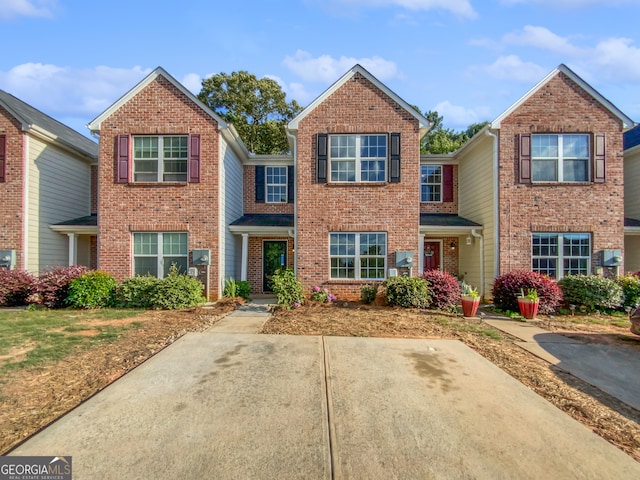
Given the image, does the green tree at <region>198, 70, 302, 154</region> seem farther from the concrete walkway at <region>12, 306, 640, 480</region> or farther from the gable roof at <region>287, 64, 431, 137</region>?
the concrete walkway at <region>12, 306, 640, 480</region>

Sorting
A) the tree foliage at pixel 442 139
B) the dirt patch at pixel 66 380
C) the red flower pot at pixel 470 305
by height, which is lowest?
the dirt patch at pixel 66 380

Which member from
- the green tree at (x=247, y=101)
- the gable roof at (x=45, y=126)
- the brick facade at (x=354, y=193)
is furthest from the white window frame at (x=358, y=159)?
the green tree at (x=247, y=101)

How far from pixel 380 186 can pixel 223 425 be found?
8928 millimetres

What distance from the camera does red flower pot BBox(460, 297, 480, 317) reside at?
8883 millimetres

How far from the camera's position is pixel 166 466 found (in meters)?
2.79

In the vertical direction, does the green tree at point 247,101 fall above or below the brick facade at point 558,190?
above

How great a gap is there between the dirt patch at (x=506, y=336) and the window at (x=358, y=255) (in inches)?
46.8

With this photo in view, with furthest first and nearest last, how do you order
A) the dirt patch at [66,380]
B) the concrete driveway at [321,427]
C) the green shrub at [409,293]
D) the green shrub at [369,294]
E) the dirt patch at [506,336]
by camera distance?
1. the green shrub at [369,294]
2. the green shrub at [409,293]
3. the dirt patch at [506,336]
4. the dirt patch at [66,380]
5. the concrete driveway at [321,427]

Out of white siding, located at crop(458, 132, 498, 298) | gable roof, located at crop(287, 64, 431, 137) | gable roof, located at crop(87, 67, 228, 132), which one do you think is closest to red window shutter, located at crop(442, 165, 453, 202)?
white siding, located at crop(458, 132, 498, 298)

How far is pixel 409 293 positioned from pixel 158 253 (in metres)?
7.72

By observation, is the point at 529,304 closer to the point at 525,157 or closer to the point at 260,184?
the point at 525,157

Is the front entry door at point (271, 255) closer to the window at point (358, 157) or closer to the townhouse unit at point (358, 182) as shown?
the townhouse unit at point (358, 182)

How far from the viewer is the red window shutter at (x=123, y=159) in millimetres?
11102

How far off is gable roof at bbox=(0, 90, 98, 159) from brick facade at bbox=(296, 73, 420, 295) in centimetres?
838
